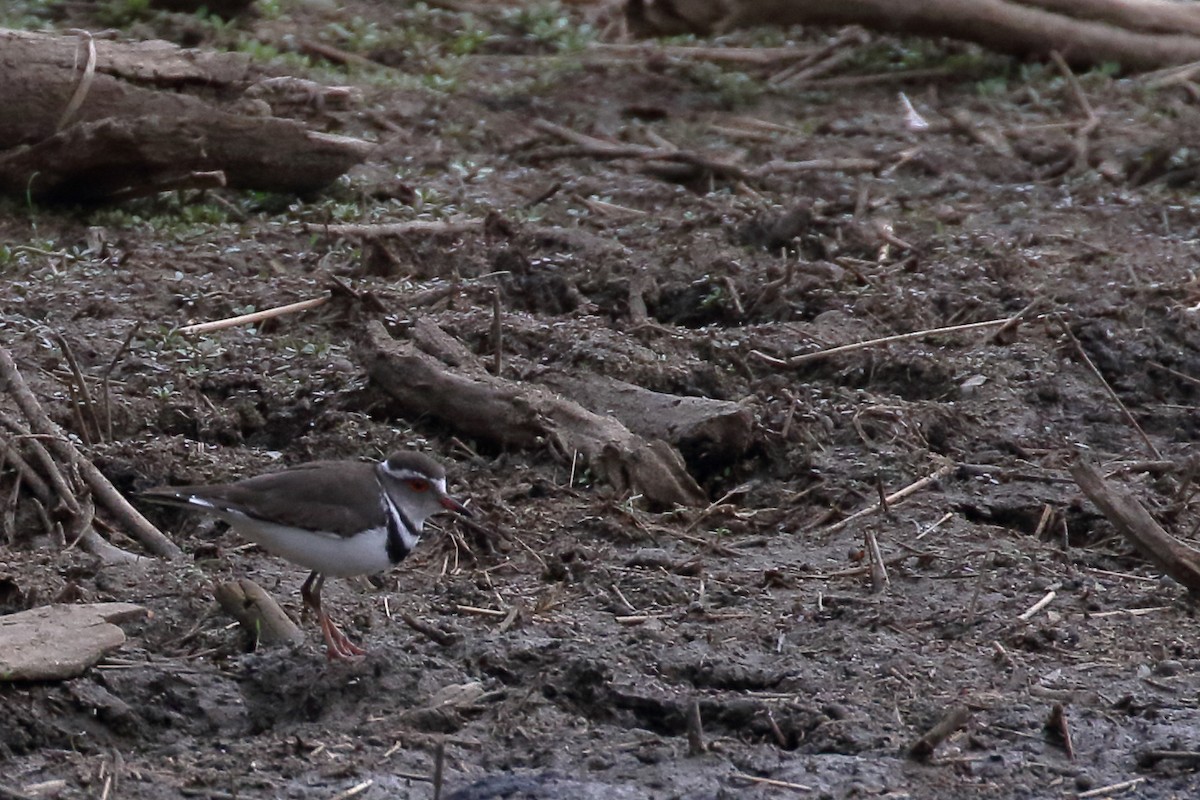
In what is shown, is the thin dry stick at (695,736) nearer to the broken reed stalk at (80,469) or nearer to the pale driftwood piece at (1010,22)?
the broken reed stalk at (80,469)

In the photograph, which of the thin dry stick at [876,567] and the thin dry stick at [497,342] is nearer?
the thin dry stick at [876,567]

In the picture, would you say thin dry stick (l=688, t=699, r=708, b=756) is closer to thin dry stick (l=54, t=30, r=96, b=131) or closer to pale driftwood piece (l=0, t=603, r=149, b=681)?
pale driftwood piece (l=0, t=603, r=149, b=681)

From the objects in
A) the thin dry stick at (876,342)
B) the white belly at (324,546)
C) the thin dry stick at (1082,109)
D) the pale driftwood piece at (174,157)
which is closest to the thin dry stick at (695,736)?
the white belly at (324,546)

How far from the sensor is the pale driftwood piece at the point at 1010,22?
39.7 ft

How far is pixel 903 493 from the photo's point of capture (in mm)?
6469

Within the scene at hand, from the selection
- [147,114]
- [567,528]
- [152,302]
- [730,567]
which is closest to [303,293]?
[152,302]

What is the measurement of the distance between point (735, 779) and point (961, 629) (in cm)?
129

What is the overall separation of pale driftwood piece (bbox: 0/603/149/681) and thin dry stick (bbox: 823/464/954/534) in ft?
8.44

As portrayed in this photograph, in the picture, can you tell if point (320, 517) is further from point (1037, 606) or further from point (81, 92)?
point (81, 92)

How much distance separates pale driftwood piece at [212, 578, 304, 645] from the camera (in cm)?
516

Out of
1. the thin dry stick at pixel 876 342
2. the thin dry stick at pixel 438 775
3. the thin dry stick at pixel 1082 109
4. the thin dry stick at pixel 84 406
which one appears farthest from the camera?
the thin dry stick at pixel 1082 109

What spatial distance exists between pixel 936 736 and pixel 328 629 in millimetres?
1782

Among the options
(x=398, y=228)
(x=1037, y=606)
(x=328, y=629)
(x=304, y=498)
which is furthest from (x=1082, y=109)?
(x=328, y=629)

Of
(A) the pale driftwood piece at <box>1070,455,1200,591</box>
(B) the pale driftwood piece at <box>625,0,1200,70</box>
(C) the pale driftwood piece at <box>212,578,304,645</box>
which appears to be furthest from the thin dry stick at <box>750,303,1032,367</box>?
(B) the pale driftwood piece at <box>625,0,1200,70</box>
